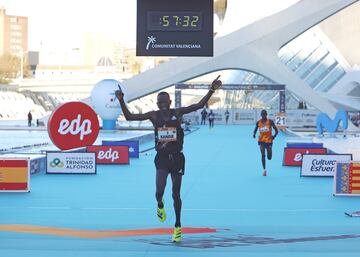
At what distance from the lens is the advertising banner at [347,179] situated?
14.4 meters

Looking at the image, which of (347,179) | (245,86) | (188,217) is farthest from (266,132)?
(245,86)

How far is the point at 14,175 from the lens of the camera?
1491 cm

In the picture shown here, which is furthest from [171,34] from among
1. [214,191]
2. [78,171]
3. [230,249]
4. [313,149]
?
[313,149]

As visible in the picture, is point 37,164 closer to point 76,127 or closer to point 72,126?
point 72,126

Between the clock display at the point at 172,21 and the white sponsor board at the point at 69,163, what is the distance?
5.47 meters

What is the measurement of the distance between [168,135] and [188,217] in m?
2.79

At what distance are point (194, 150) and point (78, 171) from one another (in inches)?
430

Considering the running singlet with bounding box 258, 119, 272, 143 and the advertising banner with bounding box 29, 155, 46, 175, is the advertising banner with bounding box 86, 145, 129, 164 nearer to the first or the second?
the advertising banner with bounding box 29, 155, 46, 175

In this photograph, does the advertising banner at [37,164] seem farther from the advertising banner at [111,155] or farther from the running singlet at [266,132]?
the running singlet at [266,132]

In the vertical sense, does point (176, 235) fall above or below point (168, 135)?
below

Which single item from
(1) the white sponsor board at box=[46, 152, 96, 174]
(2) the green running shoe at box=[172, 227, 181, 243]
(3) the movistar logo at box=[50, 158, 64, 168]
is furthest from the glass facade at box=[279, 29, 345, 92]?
(2) the green running shoe at box=[172, 227, 181, 243]

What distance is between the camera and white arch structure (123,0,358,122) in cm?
5309

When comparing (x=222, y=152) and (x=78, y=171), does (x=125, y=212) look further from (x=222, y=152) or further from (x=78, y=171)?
(x=222, y=152)

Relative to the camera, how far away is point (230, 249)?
8.59 metres
